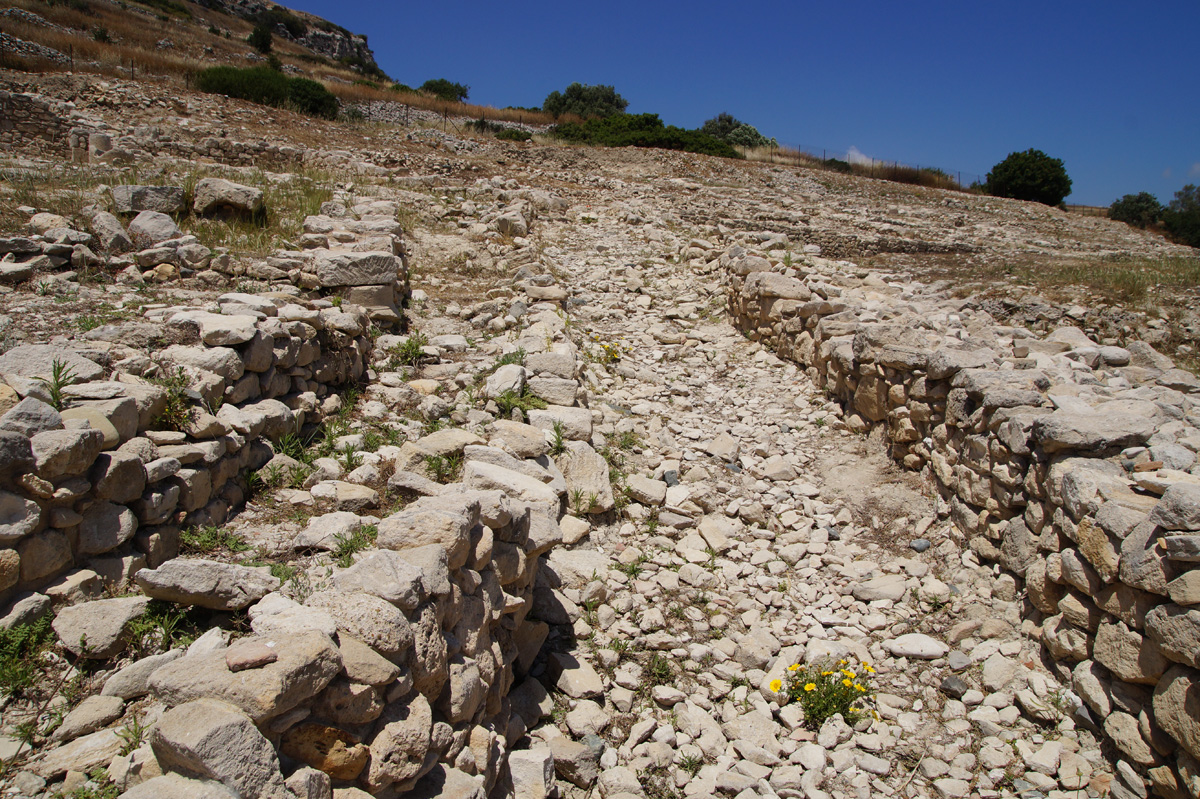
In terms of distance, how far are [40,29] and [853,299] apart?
27109mm

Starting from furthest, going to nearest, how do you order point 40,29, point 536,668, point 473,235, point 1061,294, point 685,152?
1. point 685,152
2. point 40,29
3. point 473,235
4. point 1061,294
5. point 536,668

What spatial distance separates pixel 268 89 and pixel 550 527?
2060 centimetres

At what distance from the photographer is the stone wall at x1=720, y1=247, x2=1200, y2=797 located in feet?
9.64

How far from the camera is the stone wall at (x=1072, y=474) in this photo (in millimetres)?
2938

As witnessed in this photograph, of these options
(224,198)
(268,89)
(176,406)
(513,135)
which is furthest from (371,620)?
(513,135)

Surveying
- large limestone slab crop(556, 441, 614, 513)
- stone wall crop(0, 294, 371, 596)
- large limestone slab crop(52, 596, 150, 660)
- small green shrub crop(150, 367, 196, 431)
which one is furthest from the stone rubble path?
small green shrub crop(150, 367, 196, 431)

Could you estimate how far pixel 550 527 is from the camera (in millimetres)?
3705

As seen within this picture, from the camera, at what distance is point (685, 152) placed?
23656 millimetres

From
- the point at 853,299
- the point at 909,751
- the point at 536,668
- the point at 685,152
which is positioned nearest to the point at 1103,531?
the point at 909,751

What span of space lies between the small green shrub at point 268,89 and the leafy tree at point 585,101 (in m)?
22.1

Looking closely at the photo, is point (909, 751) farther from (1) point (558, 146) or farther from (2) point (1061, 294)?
(1) point (558, 146)

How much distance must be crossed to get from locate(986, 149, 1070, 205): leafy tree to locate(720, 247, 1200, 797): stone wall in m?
28.9

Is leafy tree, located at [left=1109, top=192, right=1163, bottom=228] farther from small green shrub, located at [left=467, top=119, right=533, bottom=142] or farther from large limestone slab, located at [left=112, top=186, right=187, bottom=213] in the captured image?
large limestone slab, located at [left=112, top=186, right=187, bottom=213]

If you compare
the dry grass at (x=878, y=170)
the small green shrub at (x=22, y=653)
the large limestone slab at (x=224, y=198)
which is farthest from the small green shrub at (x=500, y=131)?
the small green shrub at (x=22, y=653)
